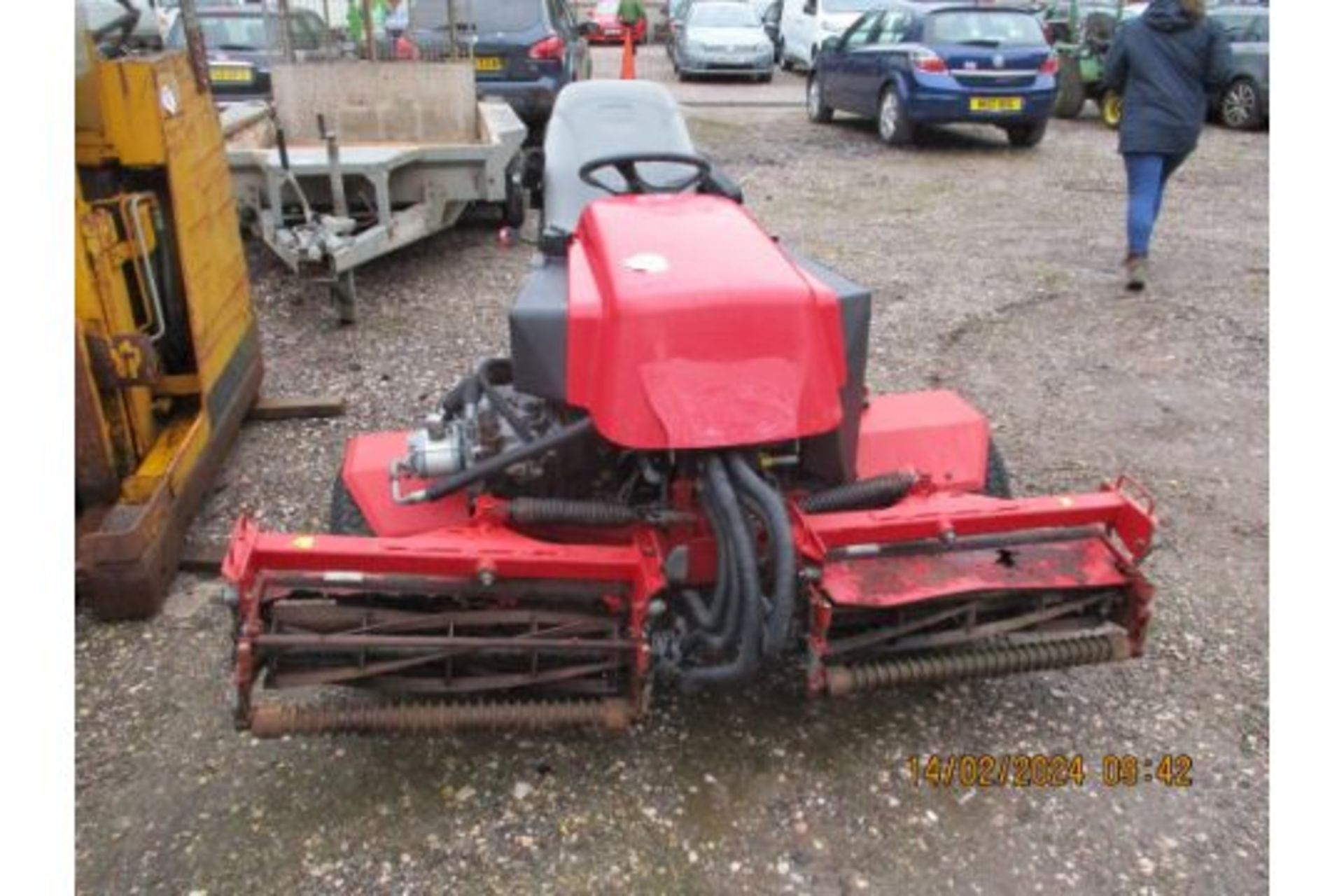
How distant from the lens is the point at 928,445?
124 inches

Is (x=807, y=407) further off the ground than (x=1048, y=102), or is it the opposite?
(x=1048, y=102)

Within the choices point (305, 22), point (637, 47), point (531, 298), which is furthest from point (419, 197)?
point (637, 47)

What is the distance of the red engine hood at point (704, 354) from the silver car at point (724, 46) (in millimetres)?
15538

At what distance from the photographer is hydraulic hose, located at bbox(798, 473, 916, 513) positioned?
2.74 m

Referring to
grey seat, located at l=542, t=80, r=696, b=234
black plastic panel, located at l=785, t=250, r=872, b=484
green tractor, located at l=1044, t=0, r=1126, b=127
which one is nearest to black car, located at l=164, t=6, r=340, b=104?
grey seat, located at l=542, t=80, r=696, b=234

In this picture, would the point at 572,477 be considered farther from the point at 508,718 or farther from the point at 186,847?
the point at 186,847

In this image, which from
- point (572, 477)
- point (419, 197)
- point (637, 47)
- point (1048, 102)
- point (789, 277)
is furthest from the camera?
point (637, 47)

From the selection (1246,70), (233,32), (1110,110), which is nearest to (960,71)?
(1110,110)

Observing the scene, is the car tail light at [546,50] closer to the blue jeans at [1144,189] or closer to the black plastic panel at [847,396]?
the blue jeans at [1144,189]

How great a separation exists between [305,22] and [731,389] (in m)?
6.18

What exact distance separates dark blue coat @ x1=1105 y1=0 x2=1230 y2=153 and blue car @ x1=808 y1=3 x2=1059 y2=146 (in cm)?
426

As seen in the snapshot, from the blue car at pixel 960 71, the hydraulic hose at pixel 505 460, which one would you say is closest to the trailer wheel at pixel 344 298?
the hydraulic hose at pixel 505 460

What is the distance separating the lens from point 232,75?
31.9ft

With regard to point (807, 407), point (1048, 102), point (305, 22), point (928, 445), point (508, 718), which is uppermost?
point (305, 22)
